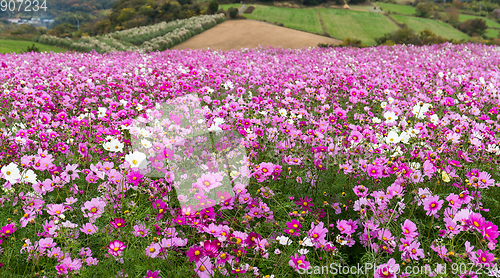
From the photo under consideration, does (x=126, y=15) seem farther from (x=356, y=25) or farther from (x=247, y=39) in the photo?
(x=356, y=25)

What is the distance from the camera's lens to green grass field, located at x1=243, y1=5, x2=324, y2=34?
1190 inches

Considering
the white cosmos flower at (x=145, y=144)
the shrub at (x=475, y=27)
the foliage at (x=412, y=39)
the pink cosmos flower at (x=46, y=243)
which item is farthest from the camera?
the shrub at (x=475, y=27)

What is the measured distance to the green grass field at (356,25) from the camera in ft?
91.0

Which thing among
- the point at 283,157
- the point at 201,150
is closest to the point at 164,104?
the point at 201,150

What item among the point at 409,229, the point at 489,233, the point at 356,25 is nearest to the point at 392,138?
the point at 409,229

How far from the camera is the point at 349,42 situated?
21031mm

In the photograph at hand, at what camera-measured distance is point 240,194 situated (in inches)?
86.7

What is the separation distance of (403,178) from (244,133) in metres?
1.53

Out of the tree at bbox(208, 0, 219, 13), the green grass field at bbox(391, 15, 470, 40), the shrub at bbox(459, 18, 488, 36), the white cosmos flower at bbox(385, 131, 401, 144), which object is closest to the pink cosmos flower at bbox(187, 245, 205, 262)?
the white cosmos flower at bbox(385, 131, 401, 144)

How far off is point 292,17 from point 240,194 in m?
37.4

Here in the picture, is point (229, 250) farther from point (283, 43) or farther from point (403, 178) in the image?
point (283, 43)

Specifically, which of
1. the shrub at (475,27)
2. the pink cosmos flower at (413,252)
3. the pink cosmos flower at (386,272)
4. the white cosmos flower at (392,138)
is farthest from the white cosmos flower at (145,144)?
the shrub at (475,27)

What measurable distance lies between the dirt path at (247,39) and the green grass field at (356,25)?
4.55 meters

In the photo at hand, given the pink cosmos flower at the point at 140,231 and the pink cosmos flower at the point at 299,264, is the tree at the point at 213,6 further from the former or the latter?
the pink cosmos flower at the point at 299,264
